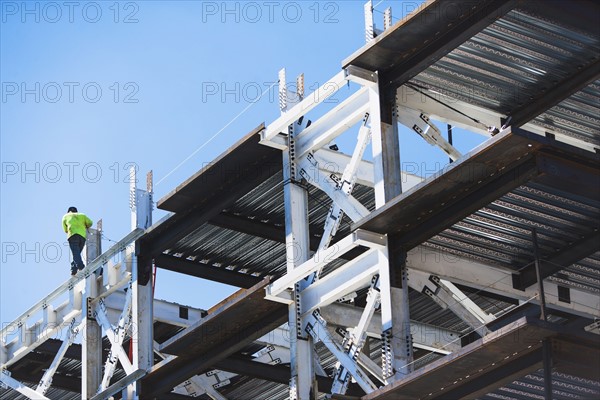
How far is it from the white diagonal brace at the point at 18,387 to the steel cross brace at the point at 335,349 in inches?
408

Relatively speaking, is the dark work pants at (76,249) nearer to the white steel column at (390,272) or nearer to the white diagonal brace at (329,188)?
the white diagonal brace at (329,188)

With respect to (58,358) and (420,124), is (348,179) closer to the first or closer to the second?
(420,124)

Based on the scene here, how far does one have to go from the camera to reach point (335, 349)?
96.6ft

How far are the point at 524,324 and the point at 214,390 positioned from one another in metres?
15.5

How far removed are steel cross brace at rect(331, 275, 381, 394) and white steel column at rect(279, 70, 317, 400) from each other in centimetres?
100

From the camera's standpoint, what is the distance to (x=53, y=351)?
39.9 meters

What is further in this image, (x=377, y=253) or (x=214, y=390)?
(x=214, y=390)

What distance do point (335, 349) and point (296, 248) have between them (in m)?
2.94

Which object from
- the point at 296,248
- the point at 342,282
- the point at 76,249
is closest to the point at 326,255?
the point at 342,282

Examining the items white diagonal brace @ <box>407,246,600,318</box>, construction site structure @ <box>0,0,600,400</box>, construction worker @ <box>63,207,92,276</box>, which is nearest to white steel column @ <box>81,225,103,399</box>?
construction site structure @ <box>0,0,600,400</box>

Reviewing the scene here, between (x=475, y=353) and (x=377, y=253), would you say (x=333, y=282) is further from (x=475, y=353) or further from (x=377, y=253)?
(x=475, y=353)

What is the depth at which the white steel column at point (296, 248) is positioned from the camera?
30.5 meters

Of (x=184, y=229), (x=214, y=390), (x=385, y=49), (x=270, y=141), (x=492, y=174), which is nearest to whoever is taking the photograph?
(x=492, y=174)

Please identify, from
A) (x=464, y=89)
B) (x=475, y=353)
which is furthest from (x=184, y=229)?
(x=475, y=353)
